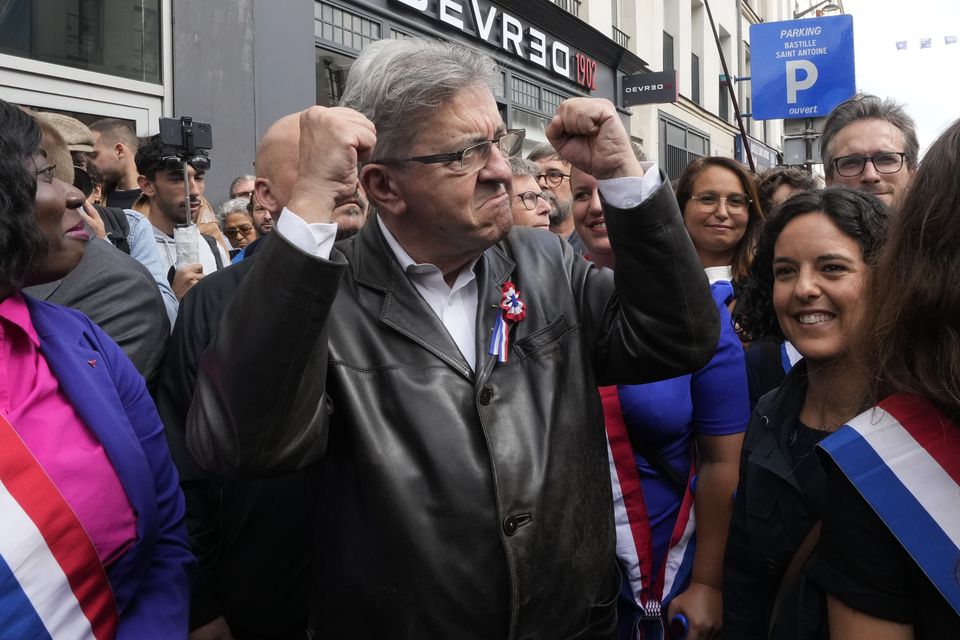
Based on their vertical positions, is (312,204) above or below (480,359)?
above

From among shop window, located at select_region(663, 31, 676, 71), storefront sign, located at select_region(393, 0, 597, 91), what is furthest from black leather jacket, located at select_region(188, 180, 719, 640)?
shop window, located at select_region(663, 31, 676, 71)

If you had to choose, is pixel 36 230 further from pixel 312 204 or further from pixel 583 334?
pixel 583 334

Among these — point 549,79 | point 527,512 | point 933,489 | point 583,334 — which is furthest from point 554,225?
point 549,79

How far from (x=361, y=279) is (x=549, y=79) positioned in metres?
12.8

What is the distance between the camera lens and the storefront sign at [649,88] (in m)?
15.6

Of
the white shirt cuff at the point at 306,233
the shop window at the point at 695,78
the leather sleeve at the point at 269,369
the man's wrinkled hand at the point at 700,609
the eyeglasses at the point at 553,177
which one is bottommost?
the man's wrinkled hand at the point at 700,609

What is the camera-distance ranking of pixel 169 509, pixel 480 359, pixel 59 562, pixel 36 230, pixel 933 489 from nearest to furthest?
1. pixel 933 489
2. pixel 59 562
3. pixel 36 230
4. pixel 480 359
5. pixel 169 509

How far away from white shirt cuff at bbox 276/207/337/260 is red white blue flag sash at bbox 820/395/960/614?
2.95ft

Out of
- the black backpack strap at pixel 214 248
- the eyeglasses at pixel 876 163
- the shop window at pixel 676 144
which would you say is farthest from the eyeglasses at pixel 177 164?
the shop window at pixel 676 144

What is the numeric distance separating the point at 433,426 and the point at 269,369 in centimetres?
34

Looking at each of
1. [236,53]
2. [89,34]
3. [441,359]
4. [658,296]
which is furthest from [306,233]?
[236,53]

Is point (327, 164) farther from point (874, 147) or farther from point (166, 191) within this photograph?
point (166, 191)

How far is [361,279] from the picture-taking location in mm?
1705

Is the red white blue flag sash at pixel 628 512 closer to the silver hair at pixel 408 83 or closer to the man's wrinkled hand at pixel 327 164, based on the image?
the silver hair at pixel 408 83
